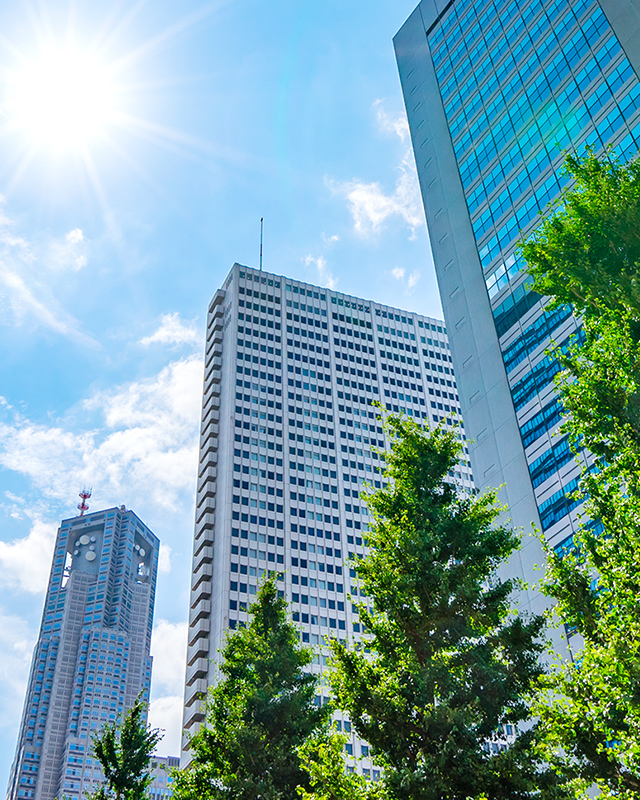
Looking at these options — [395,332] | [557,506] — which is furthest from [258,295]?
[557,506]

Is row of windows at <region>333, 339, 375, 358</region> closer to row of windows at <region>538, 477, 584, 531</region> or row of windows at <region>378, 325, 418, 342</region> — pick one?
row of windows at <region>378, 325, 418, 342</region>

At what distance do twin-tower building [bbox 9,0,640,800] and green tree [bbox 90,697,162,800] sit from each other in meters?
1.59

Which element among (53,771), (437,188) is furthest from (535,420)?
(53,771)

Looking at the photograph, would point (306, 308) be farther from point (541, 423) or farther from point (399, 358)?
point (541, 423)

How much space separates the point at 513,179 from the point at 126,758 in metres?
40.0

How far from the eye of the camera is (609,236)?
17.1 meters

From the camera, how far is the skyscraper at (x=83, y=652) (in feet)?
504

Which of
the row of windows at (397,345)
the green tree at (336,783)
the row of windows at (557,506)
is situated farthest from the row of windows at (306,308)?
the green tree at (336,783)

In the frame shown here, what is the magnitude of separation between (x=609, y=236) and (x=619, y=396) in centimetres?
420

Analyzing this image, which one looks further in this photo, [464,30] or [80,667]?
[80,667]

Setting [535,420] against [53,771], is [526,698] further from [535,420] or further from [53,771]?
[53,771]

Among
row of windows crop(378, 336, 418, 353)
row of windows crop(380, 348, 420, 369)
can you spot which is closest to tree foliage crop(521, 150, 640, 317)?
row of windows crop(380, 348, 420, 369)

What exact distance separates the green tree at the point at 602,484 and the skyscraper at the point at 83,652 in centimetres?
14362

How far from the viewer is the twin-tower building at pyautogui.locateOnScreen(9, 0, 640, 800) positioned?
145 feet
